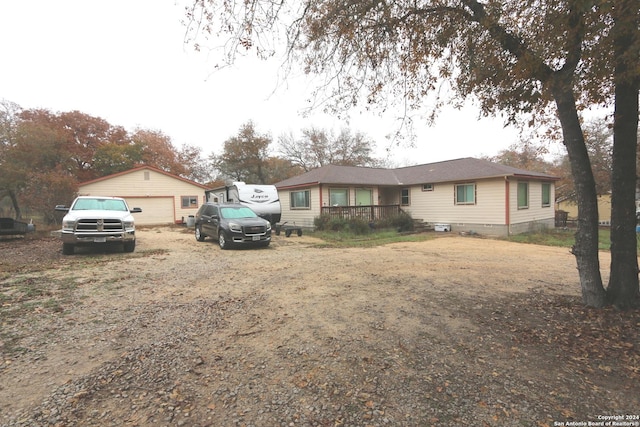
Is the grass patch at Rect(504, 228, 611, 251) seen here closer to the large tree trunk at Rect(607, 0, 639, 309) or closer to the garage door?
the large tree trunk at Rect(607, 0, 639, 309)

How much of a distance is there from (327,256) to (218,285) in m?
4.00

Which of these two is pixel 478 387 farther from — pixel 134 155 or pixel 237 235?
pixel 134 155

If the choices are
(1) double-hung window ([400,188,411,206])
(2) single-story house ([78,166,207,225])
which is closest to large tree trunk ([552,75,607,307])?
(1) double-hung window ([400,188,411,206])

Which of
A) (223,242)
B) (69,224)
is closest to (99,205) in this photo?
(69,224)

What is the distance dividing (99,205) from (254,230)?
16.3ft

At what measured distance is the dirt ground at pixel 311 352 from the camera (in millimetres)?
2242

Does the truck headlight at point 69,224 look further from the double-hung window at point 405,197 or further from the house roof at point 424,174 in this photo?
the double-hung window at point 405,197

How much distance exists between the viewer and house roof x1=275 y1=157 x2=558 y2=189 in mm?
15266

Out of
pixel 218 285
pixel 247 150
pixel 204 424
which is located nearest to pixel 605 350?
pixel 204 424

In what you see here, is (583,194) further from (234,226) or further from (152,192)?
(152,192)

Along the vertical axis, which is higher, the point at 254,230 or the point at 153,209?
the point at 153,209

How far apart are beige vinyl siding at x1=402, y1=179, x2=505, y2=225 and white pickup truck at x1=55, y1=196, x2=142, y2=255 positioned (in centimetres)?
1463

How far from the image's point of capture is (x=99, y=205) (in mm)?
9805

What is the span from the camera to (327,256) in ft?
29.8
